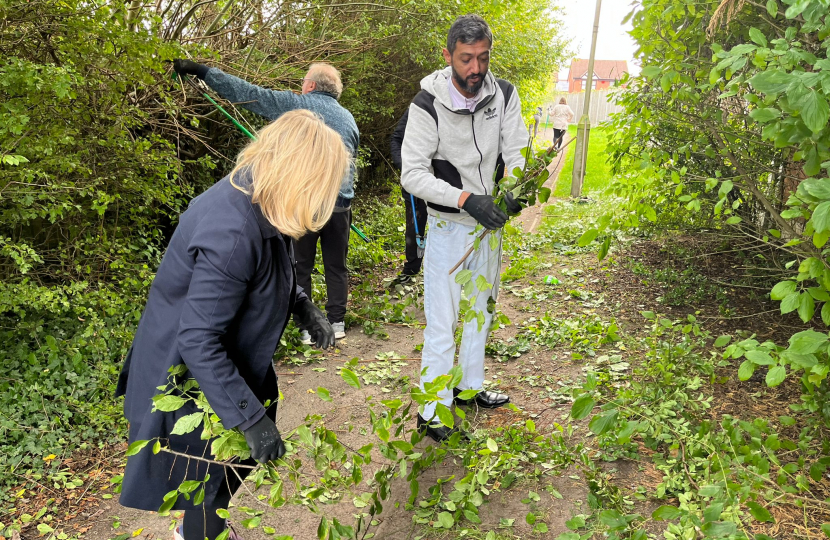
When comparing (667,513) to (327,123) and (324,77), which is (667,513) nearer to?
(327,123)

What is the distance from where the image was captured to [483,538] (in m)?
2.69

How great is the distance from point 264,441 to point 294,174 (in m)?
0.92

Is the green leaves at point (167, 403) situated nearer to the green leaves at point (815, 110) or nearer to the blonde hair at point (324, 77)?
the green leaves at point (815, 110)

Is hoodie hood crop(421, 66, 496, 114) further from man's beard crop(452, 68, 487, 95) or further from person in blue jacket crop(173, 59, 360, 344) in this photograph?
person in blue jacket crop(173, 59, 360, 344)

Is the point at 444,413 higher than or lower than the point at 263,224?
lower

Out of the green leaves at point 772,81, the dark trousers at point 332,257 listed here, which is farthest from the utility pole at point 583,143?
the green leaves at point 772,81

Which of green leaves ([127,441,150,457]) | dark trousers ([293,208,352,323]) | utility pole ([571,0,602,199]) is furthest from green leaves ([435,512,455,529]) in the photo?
utility pole ([571,0,602,199])

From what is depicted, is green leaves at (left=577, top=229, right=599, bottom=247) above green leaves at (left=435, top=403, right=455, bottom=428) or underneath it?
above

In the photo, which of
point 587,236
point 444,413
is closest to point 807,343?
point 587,236

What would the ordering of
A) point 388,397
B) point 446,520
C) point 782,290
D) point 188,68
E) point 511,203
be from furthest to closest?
point 188,68 → point 388,397 → point 511,203 → point 446,520 → point 782,290

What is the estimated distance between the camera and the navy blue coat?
191 centimetres

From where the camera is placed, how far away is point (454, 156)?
10.8ft

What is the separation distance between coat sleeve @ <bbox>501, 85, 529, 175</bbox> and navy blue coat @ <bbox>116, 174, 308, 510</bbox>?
166 centimetres

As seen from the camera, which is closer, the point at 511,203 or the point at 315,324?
the point at 315,324
